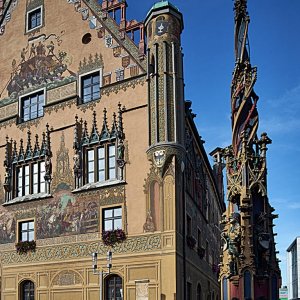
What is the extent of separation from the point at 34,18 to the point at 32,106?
477cm

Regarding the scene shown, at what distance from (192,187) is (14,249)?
886 centimetres

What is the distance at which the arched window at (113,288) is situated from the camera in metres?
22.8

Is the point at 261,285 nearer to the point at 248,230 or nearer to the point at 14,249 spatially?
the point at 248,230

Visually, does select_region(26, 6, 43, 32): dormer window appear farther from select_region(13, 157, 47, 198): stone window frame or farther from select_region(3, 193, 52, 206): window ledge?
select_region(3, 193, 52, 206): window ledge

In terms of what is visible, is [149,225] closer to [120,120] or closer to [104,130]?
[120,120]

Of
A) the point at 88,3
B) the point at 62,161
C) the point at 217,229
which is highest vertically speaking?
the point at 88,3

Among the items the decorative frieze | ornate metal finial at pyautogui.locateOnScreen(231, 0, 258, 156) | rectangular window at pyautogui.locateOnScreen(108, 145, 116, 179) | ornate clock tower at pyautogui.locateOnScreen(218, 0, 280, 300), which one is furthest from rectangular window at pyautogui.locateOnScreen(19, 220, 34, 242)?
ornate metal finial at pyautogui.locateOnScreen(231, 0, 258, 156)

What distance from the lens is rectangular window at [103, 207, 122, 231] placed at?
2348 centimetres

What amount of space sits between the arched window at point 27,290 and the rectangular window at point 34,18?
1273 centimetres

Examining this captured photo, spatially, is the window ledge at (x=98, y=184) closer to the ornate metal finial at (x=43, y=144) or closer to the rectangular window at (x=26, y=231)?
the ornate metal finial at (x=43, y=144)

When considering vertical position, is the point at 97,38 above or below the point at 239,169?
above

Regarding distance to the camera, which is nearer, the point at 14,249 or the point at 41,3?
the point at 14,249

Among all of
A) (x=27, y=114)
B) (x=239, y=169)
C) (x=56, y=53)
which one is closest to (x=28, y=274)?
(x=27, y=114)

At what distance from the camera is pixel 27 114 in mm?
28297
